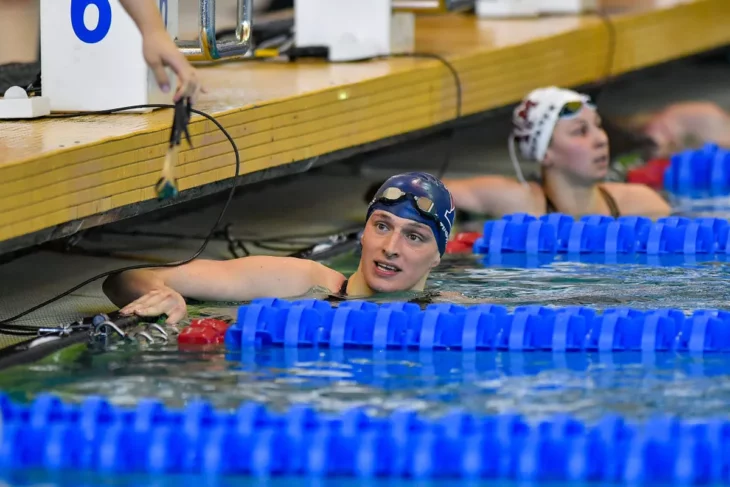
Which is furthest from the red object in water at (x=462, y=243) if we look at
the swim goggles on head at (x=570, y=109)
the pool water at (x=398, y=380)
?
the pool water at (x=398, y=380)

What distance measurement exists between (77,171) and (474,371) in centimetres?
127

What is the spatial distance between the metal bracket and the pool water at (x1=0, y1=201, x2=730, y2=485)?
1.19m

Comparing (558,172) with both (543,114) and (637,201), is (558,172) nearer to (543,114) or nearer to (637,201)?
(543,114)

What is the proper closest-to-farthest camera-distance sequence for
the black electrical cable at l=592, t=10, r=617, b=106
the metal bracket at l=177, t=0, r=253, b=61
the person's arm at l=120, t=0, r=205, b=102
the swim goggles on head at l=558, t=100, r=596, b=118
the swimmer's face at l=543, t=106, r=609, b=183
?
the person's arm at l=120, t=0, r=205, b=102 < the metal bracket at l=177, t=0, r=253, b=61 < the swimmer's face at l=543, t=106, r=609, b=183 < the swim goggles on head at l=558, t=100, r=596, b=118 < the black electrical cable at l=592, t=10, r=617, b=106

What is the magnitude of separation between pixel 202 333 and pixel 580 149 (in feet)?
8.23

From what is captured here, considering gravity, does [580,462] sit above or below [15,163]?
below

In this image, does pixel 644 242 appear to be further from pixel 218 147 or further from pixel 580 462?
pixel 580 462

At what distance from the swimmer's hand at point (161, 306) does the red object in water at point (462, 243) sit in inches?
65.1

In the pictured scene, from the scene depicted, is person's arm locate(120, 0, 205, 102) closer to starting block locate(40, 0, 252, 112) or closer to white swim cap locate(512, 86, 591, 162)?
starting block locate(40, 0, 252, 112)

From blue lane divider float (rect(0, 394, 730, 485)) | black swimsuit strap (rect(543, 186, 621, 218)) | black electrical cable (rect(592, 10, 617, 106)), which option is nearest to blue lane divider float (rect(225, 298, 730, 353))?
blue lane divider float (rect(0, 394, 730, 485))

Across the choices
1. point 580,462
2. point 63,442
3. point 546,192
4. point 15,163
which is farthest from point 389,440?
point 546,192

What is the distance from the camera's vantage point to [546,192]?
6.25m

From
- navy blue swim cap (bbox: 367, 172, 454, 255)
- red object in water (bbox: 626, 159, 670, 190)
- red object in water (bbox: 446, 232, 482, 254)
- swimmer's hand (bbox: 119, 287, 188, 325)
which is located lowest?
red object in water (bbox: 626, 159, 670, 190)

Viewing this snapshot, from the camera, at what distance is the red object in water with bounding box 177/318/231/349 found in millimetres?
3965
